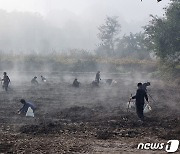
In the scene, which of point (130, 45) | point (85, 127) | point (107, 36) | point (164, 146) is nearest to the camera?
point (164, 146)

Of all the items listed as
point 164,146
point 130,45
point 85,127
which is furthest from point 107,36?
point 164,146

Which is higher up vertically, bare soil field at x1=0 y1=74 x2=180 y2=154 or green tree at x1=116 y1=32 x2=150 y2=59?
green tree at x1=116 y1=32 x2=150 y2=59

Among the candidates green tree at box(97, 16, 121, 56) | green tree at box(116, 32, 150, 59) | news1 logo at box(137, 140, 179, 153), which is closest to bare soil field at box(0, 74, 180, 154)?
news1 logo at box(137, 140, 179, 153)

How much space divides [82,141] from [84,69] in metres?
36.0

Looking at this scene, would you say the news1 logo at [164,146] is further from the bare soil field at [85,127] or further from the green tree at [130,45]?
the green tree at [130,45]

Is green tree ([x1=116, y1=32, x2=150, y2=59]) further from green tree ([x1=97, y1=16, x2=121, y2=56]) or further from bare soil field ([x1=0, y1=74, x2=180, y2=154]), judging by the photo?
bare soil field ([x1=0, y1=74, x2=180, y2=154])

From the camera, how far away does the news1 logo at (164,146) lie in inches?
426

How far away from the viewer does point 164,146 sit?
11078mm

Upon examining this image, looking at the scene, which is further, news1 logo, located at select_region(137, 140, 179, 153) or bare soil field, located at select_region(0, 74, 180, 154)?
bare soil field, located at select_region(0, 74, 180, 154)

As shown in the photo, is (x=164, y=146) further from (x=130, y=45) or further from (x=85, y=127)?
(x=130, y=45)

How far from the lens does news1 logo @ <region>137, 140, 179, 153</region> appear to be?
10828 millimetres

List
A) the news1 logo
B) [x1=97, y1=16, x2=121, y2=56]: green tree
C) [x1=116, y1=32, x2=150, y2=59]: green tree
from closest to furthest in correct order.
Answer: the news1 logo → [x1=116, y1=32, x2=150, y2=59]: green tree → [x1=97, y1=16, x2=121, y2=56]: green tree

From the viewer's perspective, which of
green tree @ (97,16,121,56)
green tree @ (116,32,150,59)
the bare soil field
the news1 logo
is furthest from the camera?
green tree @ (97,16,121,56)

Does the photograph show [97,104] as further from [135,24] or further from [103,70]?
[135,24]
